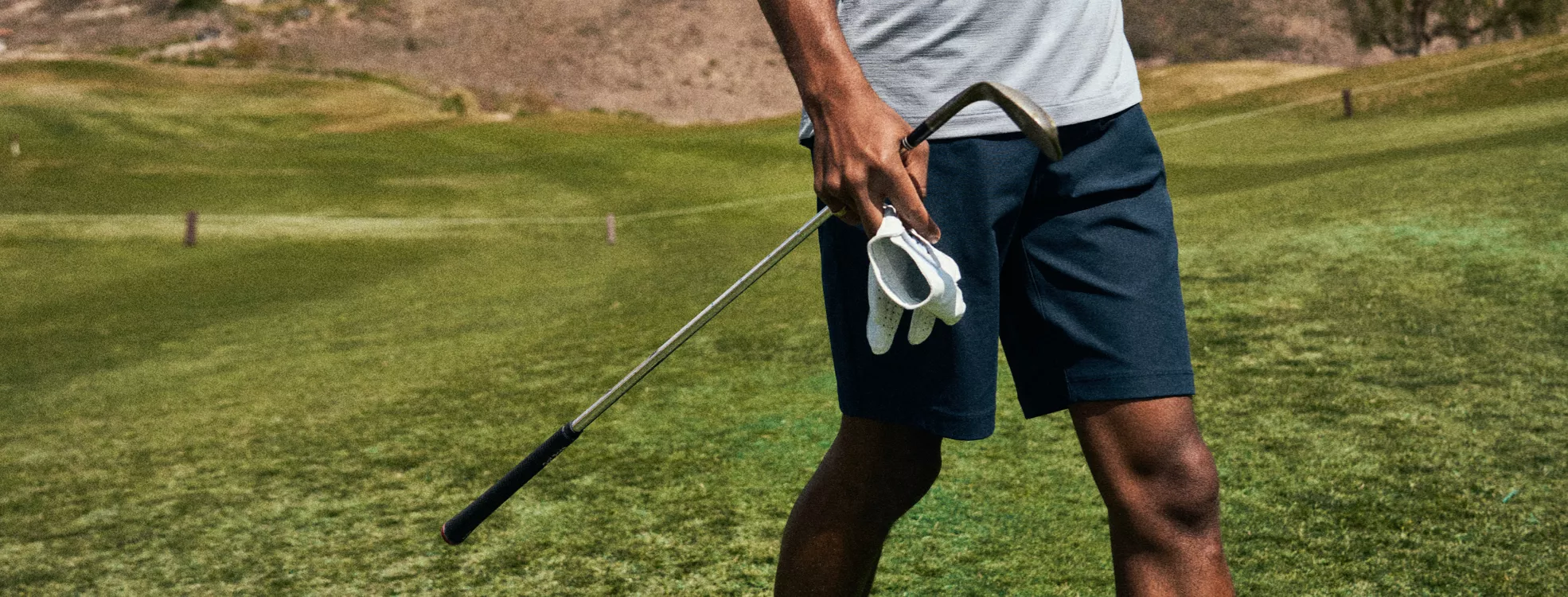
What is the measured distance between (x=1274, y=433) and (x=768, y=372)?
1.78m

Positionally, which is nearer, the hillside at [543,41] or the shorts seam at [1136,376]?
the shorts seam at [1136,376]

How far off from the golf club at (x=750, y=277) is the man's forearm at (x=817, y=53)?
0.33ft

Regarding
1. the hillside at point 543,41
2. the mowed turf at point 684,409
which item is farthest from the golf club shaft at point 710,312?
the hillside at point 543,41

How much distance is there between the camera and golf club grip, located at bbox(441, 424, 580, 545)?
2.10m

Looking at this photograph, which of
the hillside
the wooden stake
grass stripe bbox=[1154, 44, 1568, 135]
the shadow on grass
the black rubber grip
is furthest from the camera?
the hillside

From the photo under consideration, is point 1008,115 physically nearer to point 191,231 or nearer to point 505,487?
point 505,487

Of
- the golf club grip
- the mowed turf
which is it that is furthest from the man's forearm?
the mowed turf

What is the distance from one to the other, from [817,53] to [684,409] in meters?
2.62

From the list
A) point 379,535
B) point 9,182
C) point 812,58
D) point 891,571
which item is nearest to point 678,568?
point 891,571

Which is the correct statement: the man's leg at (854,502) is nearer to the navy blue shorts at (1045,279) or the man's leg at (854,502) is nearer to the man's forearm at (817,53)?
the navy blue shorts at (1045,279)

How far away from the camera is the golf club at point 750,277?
57.3 inches

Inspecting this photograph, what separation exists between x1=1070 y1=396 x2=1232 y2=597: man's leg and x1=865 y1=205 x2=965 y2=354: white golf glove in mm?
268

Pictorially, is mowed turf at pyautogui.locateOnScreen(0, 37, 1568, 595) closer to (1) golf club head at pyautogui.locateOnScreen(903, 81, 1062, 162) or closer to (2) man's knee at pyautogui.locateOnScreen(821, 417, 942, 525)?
(2) man's knee at pyautogui.locateOnScreen(821, 417, 942, 525)

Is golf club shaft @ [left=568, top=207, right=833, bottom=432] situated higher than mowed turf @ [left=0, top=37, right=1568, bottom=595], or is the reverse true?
golf club shaft @ [left=568, top=207, right=833, bottom=432]
